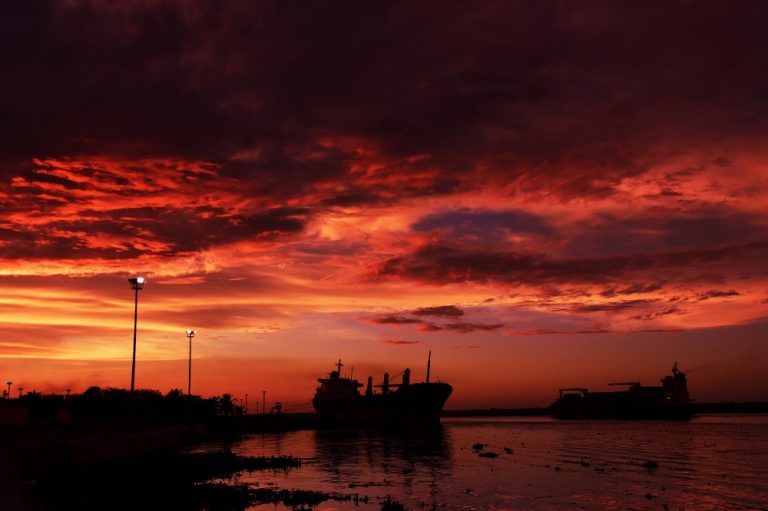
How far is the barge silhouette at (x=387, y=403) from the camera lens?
13738 cm

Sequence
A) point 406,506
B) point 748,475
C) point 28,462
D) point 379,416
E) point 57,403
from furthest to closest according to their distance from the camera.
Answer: point 379,416 → point 57,403 → point 748,475 → point 28,462 → point 406,506

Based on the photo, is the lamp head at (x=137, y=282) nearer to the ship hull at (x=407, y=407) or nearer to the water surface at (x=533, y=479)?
the water surface at (x=533, y=479)

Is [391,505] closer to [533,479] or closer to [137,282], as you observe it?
[533,479]

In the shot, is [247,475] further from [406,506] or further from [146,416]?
[146,416]

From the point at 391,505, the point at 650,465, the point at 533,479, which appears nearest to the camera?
the point at 391,505

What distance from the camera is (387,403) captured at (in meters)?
145

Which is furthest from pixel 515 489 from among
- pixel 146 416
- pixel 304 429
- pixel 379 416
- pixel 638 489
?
pixel 379 416

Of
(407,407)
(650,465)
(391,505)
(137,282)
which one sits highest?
(137,282)

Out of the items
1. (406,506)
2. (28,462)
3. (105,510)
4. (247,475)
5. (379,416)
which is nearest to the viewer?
(105,510)

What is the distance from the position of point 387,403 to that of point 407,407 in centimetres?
692

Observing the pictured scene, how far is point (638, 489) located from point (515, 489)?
6675 mm

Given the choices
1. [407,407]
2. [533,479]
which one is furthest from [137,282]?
[407,407]

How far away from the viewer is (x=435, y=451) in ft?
207

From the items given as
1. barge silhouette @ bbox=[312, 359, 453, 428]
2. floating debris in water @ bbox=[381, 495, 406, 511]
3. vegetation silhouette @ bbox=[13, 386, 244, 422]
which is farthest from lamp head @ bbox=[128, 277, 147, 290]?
barge silhouette @ bbox=[312, 359, 453, 428]
